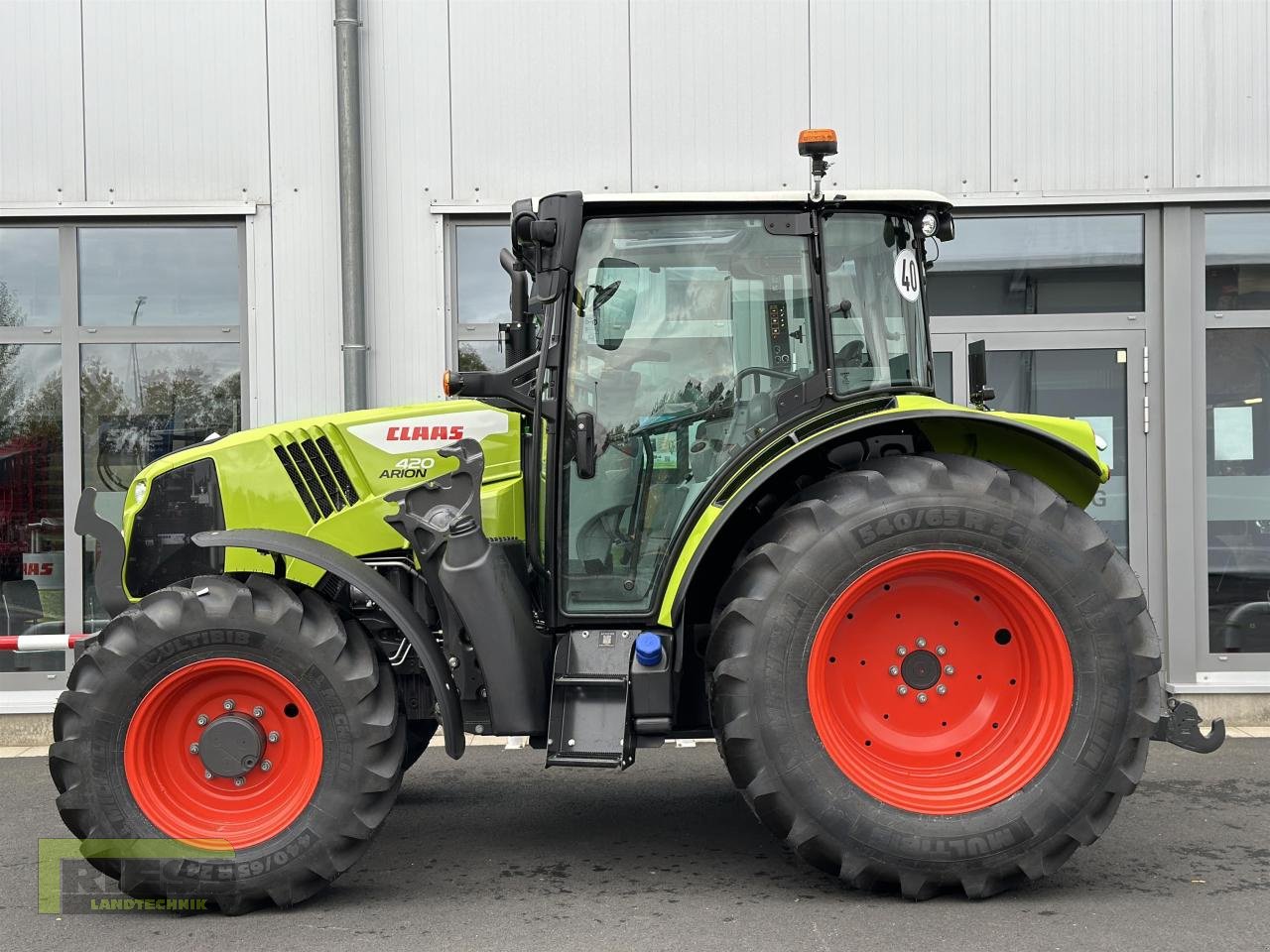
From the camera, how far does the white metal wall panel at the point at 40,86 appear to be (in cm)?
720

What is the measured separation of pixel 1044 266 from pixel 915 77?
1388 millimetres

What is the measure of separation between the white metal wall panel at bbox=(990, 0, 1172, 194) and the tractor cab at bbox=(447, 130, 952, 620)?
3.60 metres

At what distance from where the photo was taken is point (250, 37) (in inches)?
285

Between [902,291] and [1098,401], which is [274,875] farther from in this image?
[1098,401]

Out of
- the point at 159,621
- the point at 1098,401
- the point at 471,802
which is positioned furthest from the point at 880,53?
the point at 159,621

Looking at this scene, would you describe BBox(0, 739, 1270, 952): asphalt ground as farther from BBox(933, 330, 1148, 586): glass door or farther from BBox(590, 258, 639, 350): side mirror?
BBox(933, 330, 1148, 586): glass door

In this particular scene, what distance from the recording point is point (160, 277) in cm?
744

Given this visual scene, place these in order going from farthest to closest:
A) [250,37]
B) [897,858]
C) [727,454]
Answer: [250,37]
[727,454]
[897,858]

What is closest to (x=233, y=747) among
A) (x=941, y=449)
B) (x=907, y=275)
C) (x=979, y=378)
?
(x=941, y=449)

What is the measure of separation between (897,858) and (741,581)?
0.97 meters

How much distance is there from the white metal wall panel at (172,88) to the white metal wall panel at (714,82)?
1.99 metres

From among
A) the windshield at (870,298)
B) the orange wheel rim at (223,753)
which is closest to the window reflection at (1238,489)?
the windshield at (870,298)

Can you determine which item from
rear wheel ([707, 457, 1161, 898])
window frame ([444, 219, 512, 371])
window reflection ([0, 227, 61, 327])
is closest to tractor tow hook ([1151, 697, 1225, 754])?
rear wheel ([707, 457, 1161, 898])

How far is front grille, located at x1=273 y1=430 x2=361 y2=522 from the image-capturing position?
14.5ft
